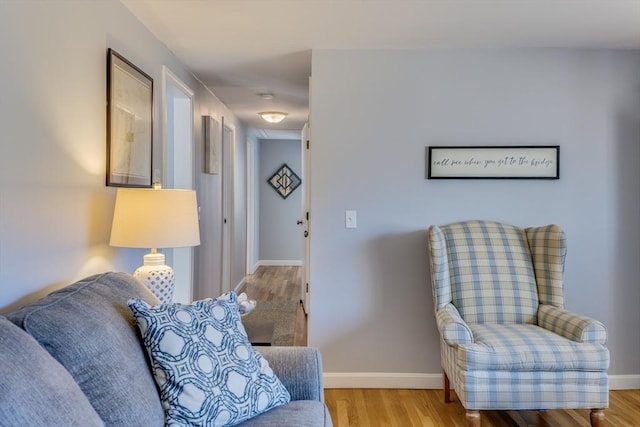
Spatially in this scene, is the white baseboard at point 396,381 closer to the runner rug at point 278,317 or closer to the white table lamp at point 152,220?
the runner rug at point 278,317

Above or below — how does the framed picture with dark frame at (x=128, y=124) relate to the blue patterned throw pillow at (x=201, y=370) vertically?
above

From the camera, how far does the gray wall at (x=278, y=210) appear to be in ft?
25.9

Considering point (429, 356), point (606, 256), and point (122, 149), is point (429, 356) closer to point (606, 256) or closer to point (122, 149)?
point (606, 256)

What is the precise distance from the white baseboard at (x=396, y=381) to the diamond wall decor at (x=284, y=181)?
16.9 ft

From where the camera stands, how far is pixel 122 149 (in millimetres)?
2254

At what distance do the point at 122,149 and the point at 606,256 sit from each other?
3.01 metres

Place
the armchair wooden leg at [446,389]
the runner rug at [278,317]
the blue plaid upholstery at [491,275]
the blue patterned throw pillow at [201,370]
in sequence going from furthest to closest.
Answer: the runner rug at [278,317] → the armchair wooden leg at [446,389] → the blue plaid upholstery at [491,275] → the blue patterned throw pillow at [201,370]

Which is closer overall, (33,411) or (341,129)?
(33,411)

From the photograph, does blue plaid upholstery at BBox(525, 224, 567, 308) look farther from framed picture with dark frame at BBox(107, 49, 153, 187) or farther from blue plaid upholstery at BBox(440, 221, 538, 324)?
framed picture with dark frame at BBox(107, 49, 153, 187)

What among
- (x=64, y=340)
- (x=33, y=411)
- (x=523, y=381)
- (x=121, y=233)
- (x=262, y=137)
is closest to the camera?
(x=33, y=411)

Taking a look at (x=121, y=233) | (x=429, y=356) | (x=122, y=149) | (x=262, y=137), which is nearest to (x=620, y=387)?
(x=429, y=356)

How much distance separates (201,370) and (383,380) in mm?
1845

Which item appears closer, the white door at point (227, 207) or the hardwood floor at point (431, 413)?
the hardwood floor at point (431, 413)

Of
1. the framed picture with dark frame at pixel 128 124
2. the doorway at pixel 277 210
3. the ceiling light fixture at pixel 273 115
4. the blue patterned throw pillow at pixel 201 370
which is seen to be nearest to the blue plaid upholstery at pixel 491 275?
the blue patterned throw pillow at pixel 201 370
